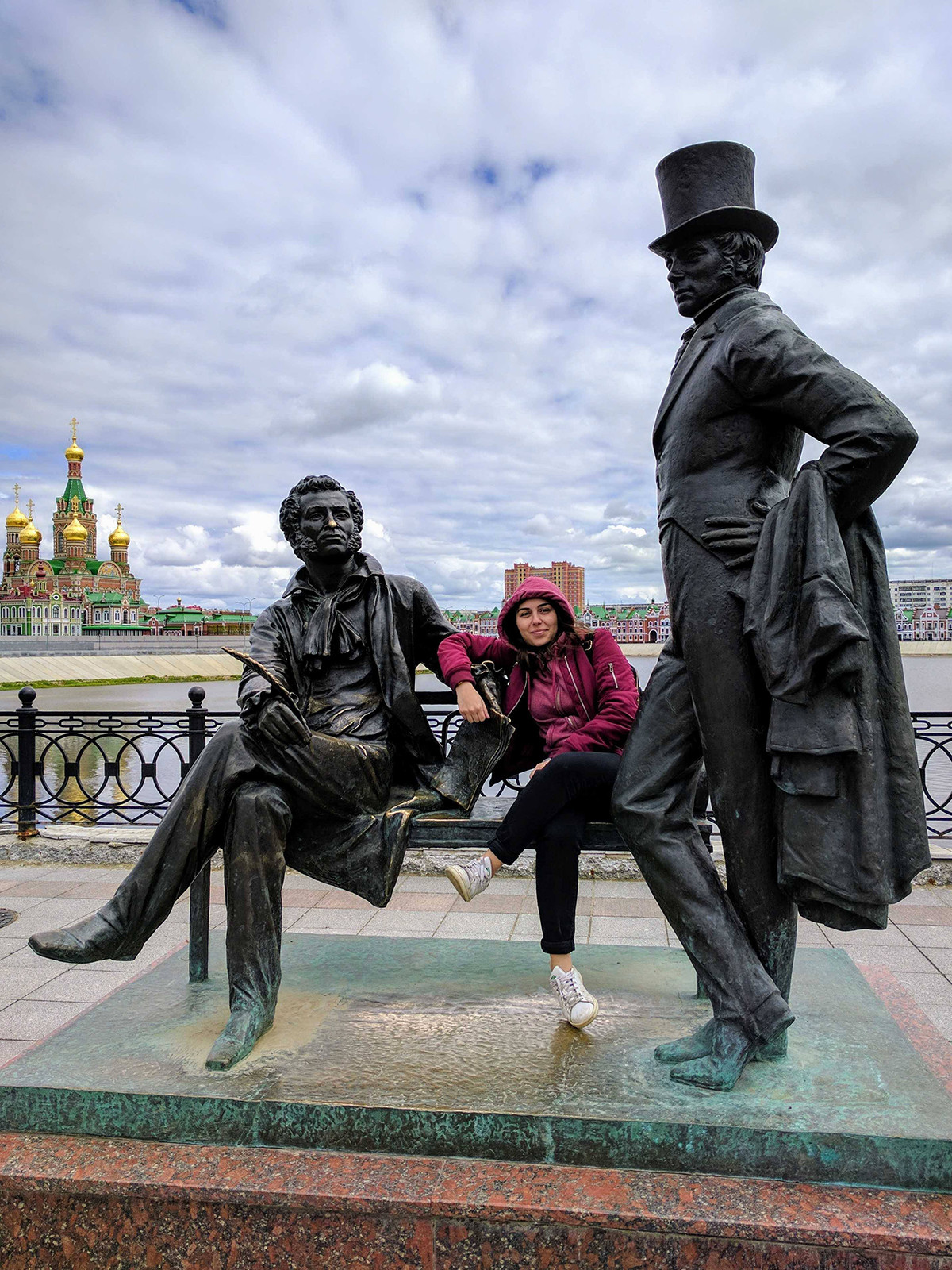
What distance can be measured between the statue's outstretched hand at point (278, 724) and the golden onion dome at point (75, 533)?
326ft

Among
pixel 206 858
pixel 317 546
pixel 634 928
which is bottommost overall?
pixel 634 928

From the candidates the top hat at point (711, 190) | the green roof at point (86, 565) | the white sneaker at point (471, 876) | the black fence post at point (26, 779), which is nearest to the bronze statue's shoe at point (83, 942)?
the white sneaker at point (471, 876)

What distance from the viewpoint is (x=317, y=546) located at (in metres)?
3.34

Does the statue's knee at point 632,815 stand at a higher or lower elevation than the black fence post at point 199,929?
higher

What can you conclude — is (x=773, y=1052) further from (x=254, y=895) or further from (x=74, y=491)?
(x=74, y=491)

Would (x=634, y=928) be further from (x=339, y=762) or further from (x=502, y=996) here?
(x=339, y=762)

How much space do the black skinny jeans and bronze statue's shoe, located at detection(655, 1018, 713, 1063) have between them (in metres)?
0.40

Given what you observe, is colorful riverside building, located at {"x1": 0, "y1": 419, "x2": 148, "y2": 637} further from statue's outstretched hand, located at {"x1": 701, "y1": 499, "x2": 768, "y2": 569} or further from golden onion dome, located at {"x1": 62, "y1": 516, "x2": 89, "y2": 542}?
statue's outstretched hand, located at {"x1": 701, "y1": 499, "x2": 768, "y2": 569}

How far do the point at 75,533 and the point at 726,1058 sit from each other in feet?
333

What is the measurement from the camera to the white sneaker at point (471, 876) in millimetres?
2725

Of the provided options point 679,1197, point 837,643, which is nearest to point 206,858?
point 679,1197

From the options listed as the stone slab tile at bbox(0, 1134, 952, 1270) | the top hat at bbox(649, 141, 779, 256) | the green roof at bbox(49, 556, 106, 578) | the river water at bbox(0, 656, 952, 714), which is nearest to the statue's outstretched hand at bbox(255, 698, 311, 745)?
the stone slab tile at bbox(0, 1134, 952, 1270)

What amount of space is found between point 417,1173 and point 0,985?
306 cm

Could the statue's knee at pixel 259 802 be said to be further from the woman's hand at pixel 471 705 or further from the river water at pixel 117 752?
the river water at pixel 117 752
